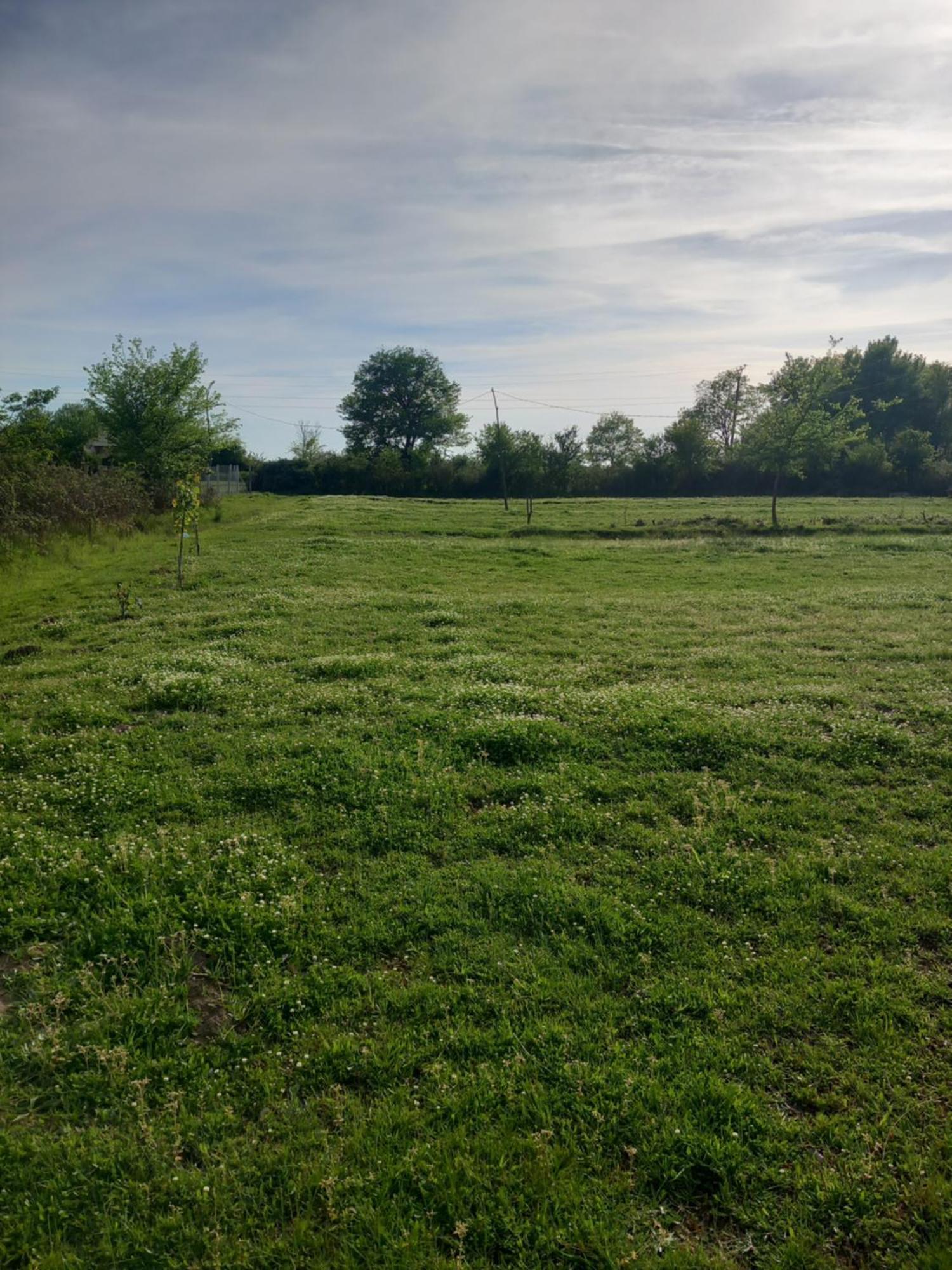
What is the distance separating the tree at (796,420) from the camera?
37.7 m

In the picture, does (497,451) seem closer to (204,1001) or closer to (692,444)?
(692,444)

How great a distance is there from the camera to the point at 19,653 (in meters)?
14.3

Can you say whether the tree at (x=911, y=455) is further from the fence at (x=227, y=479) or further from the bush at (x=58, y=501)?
the bush at (x=58, y=501)

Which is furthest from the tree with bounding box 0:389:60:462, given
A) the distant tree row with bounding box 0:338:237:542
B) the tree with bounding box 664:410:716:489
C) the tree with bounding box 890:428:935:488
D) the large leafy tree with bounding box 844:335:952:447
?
the large leafy tree with bounding box 844:335:952:447

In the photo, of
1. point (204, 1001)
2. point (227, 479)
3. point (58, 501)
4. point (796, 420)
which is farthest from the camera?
point (227, 479)

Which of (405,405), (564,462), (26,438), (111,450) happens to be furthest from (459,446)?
(26,438)

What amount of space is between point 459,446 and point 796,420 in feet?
229

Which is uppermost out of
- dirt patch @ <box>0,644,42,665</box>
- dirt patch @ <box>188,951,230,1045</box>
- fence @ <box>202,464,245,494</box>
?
fence @ <box>202,464,245,494</box>

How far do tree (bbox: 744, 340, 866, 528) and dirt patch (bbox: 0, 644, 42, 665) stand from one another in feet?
109

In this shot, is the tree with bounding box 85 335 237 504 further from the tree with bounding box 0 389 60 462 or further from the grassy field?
the grassy field

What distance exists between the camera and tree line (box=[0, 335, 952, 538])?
3450 cm

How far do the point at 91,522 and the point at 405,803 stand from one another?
28.9 m

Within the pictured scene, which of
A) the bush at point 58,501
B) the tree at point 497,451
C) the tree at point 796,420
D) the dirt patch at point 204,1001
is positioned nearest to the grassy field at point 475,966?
the dirt patch at point 204,1001

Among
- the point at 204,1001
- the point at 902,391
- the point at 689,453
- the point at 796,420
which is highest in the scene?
the point at 902,391
